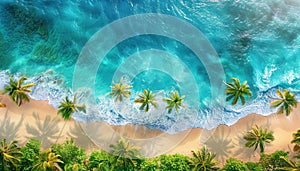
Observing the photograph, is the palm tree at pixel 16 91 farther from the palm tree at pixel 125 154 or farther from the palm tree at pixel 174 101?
the palm tree at pixel 174 101

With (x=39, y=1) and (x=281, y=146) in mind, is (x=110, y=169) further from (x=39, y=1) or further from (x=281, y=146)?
(x=39, y=1)

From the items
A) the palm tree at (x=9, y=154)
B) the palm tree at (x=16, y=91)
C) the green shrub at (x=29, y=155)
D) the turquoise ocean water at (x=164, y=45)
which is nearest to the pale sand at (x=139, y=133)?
the turquoise ocean water at (x=164, y=45)

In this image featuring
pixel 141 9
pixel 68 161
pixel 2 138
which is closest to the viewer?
pixel 68 161

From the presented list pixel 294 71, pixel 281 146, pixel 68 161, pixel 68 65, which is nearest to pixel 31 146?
pixel 68 161

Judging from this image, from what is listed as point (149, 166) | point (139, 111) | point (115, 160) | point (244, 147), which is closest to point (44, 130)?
point (115, 160)

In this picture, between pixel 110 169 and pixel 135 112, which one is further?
pixel 135 112

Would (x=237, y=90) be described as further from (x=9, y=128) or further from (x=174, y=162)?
(x=9, y=128)

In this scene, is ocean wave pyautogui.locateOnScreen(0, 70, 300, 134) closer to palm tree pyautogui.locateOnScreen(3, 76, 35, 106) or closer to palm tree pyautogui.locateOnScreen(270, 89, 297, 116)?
palm tree pyautogui.locateOnScreen(270, 89, 297, 116)
